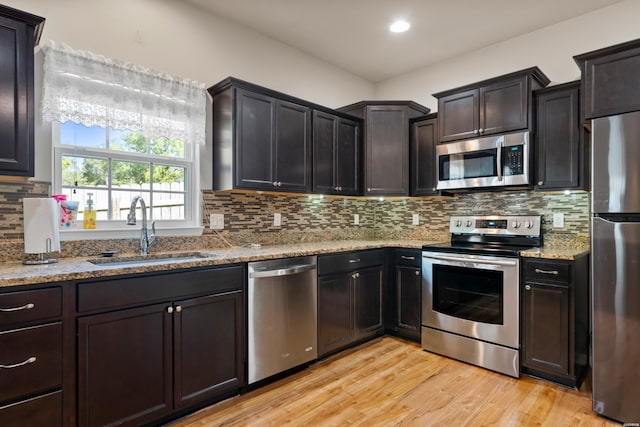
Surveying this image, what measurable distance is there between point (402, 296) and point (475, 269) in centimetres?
78

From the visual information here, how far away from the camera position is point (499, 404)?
88.3 inches

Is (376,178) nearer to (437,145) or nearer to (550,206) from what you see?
(437,145)

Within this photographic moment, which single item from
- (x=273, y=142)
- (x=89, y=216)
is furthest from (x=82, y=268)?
(x=273, y=142)

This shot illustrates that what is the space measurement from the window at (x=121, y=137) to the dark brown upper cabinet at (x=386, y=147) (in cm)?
171

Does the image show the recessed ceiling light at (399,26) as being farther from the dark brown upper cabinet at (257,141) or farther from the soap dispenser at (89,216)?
the soap dispenser at (89,216)

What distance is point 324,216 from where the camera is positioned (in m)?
3.77

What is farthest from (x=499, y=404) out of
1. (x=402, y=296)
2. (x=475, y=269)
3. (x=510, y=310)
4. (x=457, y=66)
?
(x=457, y=66)

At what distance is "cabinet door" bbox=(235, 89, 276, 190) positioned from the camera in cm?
270

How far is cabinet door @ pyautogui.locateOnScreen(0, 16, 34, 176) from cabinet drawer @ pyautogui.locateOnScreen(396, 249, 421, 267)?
278 cm

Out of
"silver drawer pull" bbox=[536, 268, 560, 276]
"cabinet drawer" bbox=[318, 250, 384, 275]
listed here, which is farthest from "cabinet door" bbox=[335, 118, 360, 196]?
"silver drawer pull" bbox=[536, 268, 560, 276]

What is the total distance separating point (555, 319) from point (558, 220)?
0.93 m

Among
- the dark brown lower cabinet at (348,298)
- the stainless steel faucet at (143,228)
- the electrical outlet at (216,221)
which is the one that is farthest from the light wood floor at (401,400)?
the electrical outlet at (216,221)

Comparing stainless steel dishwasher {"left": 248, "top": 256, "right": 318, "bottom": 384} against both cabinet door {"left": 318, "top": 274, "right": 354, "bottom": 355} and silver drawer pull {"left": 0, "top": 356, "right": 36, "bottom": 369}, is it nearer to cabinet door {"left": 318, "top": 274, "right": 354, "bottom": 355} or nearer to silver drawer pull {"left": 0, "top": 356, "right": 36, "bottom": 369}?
cabinet door {"left": 318, "top": 274, "right": 354, "bottom": 355}

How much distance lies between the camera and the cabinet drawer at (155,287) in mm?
1747
